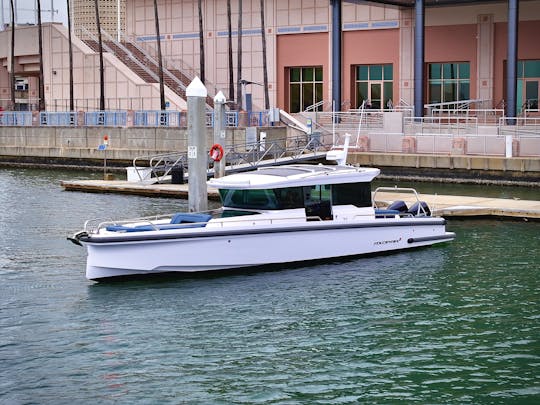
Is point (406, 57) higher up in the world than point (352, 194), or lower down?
higher up

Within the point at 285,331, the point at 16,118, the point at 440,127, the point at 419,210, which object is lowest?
the point at 285,331

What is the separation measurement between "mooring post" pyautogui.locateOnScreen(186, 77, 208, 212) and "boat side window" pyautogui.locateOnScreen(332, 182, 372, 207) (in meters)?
4.99

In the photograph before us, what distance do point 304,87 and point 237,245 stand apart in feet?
149

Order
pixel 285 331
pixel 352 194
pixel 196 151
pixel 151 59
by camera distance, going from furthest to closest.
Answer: pixel 151 59 → pixel 196 151 → pixel 352 194 → pixel 285 331

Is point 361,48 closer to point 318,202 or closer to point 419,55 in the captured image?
point 419,55

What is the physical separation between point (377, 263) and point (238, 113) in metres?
31.5

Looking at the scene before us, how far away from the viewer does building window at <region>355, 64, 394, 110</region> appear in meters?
64.0

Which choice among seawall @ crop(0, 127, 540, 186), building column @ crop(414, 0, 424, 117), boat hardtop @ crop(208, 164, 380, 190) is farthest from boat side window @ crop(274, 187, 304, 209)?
building column @ crop(414, 0, 424, 117)

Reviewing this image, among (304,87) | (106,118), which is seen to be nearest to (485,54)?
(304,87)

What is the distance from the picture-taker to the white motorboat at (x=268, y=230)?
22281 millimetres

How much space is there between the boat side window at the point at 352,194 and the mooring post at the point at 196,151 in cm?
499

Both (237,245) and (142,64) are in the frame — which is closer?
(237,245)

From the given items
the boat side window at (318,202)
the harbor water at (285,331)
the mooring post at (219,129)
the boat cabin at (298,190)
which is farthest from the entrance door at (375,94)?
the boat side window at (318,202)

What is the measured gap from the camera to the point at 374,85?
64812 millimetres
